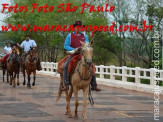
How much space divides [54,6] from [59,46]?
1844cm

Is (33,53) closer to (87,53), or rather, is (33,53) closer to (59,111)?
(59,111)

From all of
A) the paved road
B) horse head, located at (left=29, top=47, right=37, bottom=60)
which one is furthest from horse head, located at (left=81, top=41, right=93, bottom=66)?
horse head, located at (left=29, top=47, right=37, bottom=60)

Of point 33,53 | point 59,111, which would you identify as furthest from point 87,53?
point 33,53

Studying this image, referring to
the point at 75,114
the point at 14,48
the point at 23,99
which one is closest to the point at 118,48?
the point at 14,48

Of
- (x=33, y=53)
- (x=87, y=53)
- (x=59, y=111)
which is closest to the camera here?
(x=87, y=53)

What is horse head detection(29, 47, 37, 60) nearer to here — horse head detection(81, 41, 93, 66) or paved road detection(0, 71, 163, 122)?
paved road detection(0, 71, 163, 122)

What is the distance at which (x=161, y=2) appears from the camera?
4753 centimetres

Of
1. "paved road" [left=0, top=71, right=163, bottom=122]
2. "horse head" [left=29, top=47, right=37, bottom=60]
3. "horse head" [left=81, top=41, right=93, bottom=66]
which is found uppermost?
"horse head" [left=81, top=41, right=93, bottom=66]

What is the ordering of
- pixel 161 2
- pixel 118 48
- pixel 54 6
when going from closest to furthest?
1. pixel 161 2
2. pixel 54 6
3. pixel 118 48

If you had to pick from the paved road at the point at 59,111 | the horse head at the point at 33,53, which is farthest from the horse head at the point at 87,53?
the horse head at the point at 33,53

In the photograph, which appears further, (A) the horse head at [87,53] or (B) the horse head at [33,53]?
(B) the horse head at [33,53]

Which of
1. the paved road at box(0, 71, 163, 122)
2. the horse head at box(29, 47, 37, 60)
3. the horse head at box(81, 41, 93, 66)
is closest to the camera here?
the horse head at box(81, 41, 93, 66)

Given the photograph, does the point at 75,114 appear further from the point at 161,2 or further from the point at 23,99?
the point at 161,2

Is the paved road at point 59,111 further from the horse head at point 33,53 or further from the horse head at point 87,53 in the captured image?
the horse head at point 33,53
